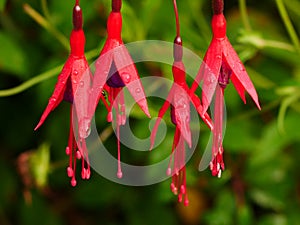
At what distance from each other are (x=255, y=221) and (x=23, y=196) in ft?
1.68

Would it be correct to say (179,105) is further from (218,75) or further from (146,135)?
(146,135)

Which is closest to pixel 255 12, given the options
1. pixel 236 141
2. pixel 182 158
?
pixel 236 141

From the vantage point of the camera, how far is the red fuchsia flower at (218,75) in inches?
33.9

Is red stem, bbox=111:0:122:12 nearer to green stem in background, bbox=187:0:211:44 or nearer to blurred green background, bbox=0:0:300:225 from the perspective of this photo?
blurred green background, bbox=0:0:300:225

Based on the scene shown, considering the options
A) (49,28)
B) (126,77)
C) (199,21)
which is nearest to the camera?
(126,77)

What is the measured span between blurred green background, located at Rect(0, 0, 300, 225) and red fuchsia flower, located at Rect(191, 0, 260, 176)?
40 cm

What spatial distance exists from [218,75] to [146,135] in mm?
550

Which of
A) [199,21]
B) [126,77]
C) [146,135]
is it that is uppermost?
[126,77]

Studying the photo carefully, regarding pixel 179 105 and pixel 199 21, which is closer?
pixel 179 105

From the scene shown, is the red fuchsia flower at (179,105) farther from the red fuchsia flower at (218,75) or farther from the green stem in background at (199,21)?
the green stem in background at (199,21)

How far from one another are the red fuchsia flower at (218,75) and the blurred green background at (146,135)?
0.40 m

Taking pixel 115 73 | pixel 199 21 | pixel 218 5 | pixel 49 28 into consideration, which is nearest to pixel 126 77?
pixel 115 73

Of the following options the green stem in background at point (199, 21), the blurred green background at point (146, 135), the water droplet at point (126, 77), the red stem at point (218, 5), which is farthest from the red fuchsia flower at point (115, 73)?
the green stem in background at point (199, 21)

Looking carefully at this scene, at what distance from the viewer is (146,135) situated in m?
1.41
